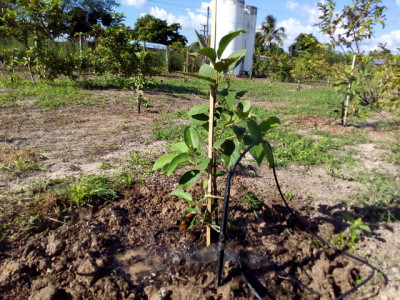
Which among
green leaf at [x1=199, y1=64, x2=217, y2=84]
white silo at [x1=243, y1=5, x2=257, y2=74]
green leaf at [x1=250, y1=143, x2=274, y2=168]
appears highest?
white silo at [x1=243, y1=5, x2=257, y2=74]

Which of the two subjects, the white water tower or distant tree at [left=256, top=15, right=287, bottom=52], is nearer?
the white water tower

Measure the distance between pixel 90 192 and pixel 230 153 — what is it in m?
1.26

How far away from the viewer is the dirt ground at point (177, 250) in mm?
1596

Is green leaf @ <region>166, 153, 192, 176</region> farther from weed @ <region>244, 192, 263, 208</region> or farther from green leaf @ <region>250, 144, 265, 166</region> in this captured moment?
weed @ <region>244, 192, 263, 208</region>

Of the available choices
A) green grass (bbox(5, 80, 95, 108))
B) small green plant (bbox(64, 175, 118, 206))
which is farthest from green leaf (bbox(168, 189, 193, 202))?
green grass (bbox(5, 80, 95, 108))

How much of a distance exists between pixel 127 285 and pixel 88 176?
1.34 meters

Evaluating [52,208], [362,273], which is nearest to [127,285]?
[52,208]

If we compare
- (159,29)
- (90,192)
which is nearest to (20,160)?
(90,192)

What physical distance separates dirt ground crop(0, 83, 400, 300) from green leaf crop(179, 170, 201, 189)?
49 centimetres

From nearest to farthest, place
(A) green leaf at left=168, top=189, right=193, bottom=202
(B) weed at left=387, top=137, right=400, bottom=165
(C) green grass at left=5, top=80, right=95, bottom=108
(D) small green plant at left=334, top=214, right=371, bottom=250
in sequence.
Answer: (A) green leaf at left=168, top=189, right=193, bottom=202, (D) small green plant at left=334, top=214, right=371, bottom=250, (B) weed at left=387, top=137, right=400, bottom=165, (C) green grass at left=5, top=80, right=95, bottom=108

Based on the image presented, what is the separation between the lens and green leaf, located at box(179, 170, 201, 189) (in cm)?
171

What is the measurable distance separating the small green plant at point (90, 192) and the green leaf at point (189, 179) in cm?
88

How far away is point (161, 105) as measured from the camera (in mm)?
6613

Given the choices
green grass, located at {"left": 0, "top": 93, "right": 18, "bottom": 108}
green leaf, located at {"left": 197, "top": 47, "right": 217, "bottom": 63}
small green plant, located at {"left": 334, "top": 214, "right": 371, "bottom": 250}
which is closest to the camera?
green leaf, located at {"left": 197, "top": 47, "right": 217, "bottom": 63}
